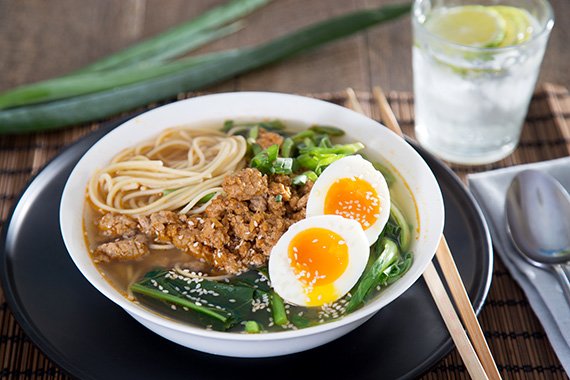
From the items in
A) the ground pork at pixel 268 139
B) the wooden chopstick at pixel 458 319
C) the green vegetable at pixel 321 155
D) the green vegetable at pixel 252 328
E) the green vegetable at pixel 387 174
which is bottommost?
the wooden chopstick at pixel 458 319

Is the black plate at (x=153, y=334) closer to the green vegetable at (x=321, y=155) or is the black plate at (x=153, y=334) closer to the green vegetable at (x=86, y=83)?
the green vegetable at (x=321, y=155)

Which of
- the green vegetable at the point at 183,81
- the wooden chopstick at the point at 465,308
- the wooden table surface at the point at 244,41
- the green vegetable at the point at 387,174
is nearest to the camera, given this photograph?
the wooden chopstick at the point at 465,308

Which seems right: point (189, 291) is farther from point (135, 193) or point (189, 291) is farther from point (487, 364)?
point (487, 364)

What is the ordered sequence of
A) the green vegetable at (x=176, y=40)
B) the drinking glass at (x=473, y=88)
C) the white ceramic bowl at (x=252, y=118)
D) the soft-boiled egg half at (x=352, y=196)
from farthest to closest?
1. the green vegetable at (x=176, y=40)
2. the drinking glass at (x=473, y=88)
3. the soft-boiled egg half at (x=352, y=196)
4. the white ceramic bowl at (x=252, y=118)

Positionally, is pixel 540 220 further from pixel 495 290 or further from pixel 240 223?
pixel 240 223

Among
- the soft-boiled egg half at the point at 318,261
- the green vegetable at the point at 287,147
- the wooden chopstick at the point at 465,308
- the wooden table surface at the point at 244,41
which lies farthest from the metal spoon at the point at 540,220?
the wooden table surface at the point at 244,41

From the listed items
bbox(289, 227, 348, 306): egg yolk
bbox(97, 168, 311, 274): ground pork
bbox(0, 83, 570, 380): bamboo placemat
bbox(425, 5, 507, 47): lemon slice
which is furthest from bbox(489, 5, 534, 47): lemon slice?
bbox(289, 227, 348, 306): egg yolk

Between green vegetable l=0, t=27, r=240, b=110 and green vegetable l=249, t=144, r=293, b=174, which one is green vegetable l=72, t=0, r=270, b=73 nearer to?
green vegetable l=0, t=27, r=240, b=110
